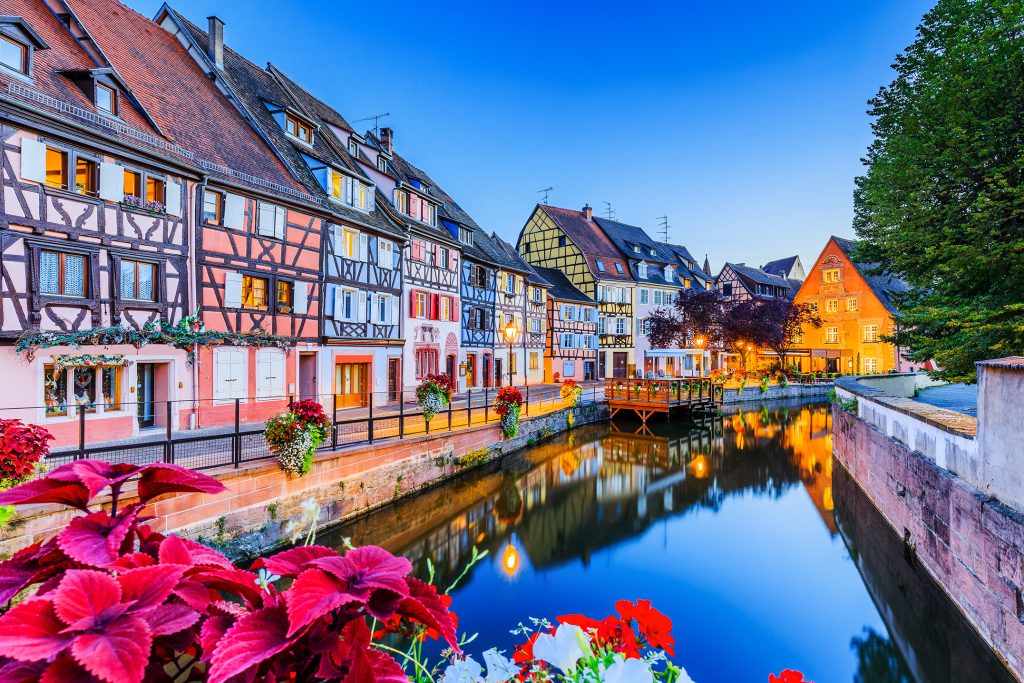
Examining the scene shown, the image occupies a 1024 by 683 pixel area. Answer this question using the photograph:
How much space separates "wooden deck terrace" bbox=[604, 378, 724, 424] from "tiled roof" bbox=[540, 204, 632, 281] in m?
13.9

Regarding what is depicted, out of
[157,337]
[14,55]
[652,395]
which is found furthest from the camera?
[652,395]

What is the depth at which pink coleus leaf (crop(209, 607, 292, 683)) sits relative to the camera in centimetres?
84

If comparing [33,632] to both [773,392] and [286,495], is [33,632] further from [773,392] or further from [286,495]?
[773,392]

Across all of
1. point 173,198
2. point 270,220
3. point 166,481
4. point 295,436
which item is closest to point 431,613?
point 166,481

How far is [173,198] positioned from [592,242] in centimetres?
3270

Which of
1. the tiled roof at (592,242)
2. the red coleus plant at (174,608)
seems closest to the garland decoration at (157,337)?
the red coleus plant at (174,608)

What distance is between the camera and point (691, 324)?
1636 inches

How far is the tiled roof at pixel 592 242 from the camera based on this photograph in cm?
4034

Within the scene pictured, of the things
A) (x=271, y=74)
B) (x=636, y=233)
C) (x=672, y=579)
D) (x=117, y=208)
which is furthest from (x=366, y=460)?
(x=636, y=233)

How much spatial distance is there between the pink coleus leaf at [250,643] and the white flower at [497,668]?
731 mm

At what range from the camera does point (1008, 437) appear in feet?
20.2

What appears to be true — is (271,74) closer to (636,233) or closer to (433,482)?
(433,482)

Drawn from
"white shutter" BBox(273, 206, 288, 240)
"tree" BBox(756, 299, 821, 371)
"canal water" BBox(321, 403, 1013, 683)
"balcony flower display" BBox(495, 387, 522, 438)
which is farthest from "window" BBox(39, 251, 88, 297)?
"tree" BBox(756, 299, 821, 371)

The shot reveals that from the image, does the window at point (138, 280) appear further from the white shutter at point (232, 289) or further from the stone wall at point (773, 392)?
the stone wall at point (773, 392)
